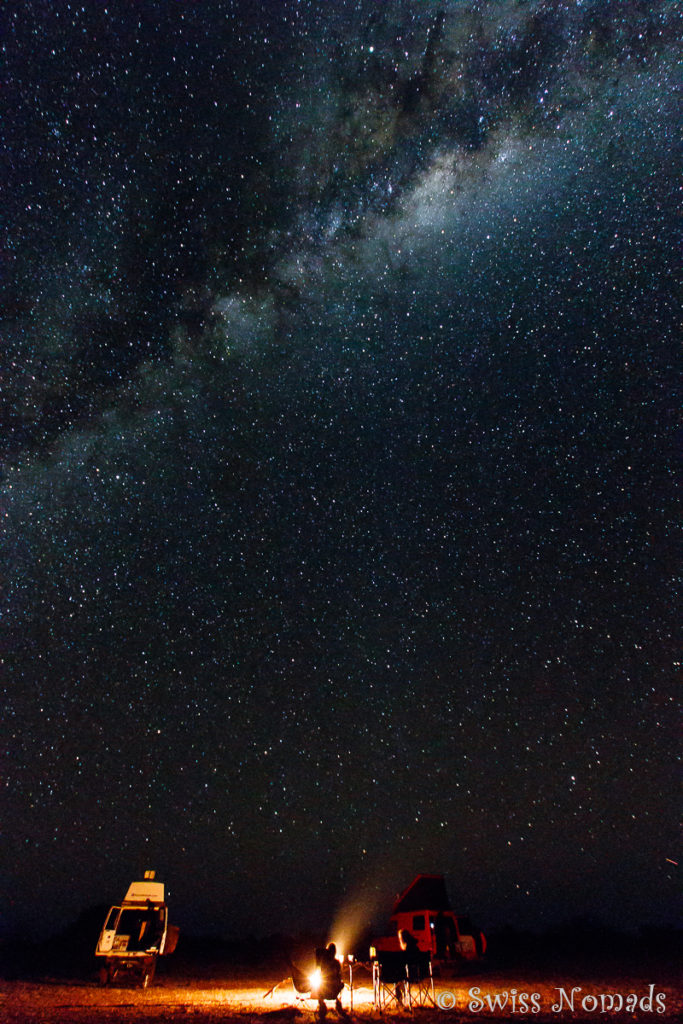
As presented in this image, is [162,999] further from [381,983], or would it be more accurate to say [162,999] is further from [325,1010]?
[381,983]

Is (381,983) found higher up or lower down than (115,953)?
lower down

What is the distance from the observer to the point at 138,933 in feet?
35.6

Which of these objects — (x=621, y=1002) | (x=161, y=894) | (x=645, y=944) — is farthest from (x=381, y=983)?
(x=645, y=944)

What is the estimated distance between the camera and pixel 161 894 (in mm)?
11266

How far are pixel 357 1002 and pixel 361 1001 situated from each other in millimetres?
166

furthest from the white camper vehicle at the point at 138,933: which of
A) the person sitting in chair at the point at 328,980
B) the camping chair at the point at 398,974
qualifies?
the camping chair at the point at 398,974

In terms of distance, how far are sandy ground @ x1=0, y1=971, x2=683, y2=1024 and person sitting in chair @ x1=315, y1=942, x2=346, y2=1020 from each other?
0.60ft

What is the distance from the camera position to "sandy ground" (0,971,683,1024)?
7494mm

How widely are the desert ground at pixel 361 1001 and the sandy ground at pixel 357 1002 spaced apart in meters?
0.01

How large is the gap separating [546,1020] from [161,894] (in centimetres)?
714

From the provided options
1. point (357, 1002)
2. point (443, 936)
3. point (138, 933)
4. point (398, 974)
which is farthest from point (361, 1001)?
point (138, 933)

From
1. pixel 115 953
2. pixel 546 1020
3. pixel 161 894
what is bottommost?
pixel 546 1020

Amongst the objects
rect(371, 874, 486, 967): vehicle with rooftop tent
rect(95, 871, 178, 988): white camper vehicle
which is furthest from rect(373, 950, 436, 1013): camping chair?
rect(95, 871, 178, 988): white camper vehicle

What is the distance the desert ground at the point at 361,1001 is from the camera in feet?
24.7
